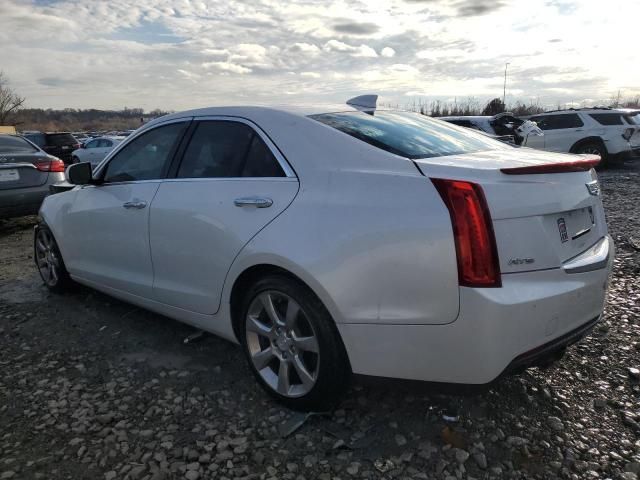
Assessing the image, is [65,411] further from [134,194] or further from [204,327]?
[134,194]

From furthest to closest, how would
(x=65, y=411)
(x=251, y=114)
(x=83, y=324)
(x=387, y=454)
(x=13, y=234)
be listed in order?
(x=13, y=234), (x=83, y=324), (x=251, y=114), (x=65, y=411), (x=387, y=454)

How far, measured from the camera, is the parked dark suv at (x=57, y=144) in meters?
21.6

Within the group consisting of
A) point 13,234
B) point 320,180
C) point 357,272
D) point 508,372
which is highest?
point 320,180

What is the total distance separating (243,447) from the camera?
2549 millimetres

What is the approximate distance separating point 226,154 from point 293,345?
3.93 feet

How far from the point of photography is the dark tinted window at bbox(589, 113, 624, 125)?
13.9 m

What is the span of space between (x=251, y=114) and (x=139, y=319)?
2.03 meters

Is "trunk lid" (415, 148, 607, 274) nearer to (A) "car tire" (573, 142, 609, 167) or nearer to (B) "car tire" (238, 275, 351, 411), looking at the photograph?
(B) "car tire" (238, 275, 351, 411)

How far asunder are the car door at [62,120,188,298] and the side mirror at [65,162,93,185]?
7 centimetres

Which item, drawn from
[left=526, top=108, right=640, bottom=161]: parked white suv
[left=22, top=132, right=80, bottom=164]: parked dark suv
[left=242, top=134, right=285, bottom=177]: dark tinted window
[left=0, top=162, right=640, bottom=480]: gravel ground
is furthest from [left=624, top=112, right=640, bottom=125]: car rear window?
[left=22, top=132, right=80, bottom=164]: parked dark suv

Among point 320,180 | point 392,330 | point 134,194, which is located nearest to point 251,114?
point 320,180

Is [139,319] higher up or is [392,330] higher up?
[392,330]

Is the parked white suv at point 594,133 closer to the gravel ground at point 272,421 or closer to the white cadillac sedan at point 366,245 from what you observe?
the gravel ground at point 272,421

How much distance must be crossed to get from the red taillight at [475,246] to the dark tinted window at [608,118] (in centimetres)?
1387
